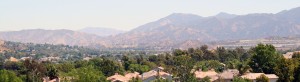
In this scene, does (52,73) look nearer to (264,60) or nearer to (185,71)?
(264,60)

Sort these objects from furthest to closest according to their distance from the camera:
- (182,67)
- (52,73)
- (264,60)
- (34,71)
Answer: (52,73), (34,71), (264,60), (182,67)

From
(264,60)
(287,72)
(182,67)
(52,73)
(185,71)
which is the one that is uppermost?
(182,67)

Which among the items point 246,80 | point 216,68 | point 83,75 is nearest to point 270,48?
point 216,68

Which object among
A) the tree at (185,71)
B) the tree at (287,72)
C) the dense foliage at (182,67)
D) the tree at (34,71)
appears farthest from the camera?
the tree at (34,71)

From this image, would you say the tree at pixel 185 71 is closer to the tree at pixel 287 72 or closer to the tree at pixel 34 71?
the tree at pixel 287 72

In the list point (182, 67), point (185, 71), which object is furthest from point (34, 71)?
point (185, 71)

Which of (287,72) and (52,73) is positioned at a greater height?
(287,72)

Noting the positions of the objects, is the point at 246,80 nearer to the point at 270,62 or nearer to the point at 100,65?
the point at 270,62

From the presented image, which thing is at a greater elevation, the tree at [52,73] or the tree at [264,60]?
the tree at [264,60]

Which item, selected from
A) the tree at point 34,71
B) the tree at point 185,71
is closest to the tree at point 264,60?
the tree at point 185,71
